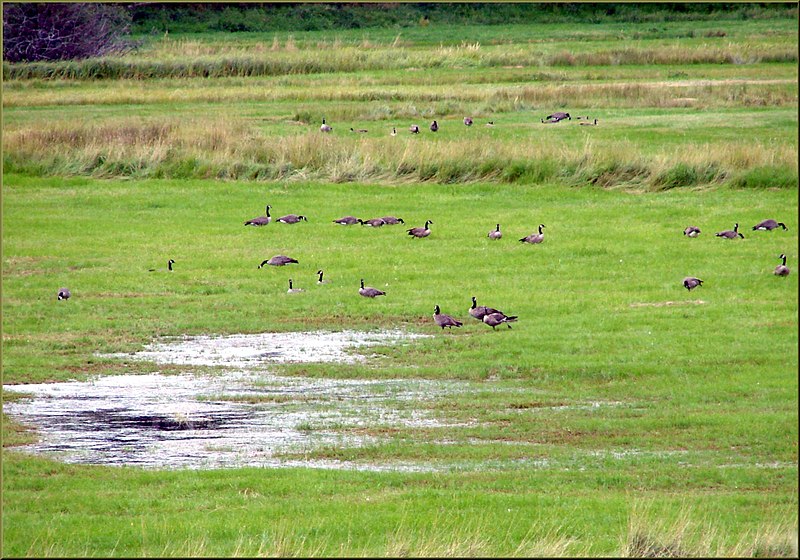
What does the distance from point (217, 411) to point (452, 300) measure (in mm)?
8035

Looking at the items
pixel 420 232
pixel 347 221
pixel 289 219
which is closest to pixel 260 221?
pixel 289 219

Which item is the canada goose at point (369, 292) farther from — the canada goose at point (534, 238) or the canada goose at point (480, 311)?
the canada goose at point (534, 238)

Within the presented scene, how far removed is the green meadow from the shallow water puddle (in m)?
0.40

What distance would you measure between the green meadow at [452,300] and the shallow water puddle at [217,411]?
395 mm

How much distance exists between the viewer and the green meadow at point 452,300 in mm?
11844

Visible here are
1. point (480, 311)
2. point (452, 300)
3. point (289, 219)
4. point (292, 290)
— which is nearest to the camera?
point (480, 311)

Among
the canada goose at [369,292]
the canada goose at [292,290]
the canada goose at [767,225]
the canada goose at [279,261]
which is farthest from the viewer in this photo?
the canada goose at [767,225]

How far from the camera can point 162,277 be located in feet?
87.7

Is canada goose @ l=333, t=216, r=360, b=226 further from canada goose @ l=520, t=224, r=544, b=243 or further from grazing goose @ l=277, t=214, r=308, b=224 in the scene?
canada goose @ l=520, t=224, r=544, b=243

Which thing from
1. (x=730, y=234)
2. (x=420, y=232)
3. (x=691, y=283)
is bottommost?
(x=691, y=283)

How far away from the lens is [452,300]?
77.5ft

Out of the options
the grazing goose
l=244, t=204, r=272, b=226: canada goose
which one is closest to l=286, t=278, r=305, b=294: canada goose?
l=244, t=204, r=272, b=226: canada goose

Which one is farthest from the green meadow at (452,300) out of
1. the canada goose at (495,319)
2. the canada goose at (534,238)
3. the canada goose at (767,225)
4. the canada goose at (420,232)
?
the canada goose at (420,232)

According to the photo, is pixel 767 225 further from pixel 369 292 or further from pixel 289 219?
pixel 289 219
